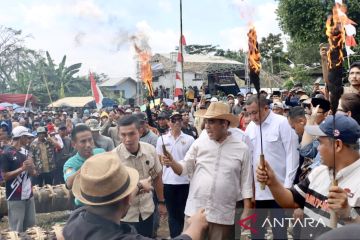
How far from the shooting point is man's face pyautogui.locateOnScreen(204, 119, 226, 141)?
15.5 feet

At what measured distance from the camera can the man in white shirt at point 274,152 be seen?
5137 millimetres

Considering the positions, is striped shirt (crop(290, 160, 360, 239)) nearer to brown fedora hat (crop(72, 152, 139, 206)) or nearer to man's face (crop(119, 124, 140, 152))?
brown fedora hat (crop(72, 152, 139, 206))

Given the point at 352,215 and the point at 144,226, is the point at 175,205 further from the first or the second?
the point at 352,215

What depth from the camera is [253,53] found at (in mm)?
3287

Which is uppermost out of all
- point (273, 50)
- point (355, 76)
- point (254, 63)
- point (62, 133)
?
point (273, 50)

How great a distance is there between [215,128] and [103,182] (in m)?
2.14

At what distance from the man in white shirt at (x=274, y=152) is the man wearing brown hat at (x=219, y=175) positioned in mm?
524

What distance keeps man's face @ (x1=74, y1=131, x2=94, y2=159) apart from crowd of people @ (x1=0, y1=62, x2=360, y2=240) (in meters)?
0.01

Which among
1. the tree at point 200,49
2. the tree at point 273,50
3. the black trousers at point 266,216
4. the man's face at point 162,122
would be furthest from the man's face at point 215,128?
the tree at point 200,49

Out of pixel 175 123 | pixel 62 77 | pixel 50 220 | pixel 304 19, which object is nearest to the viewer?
pixel 175 123

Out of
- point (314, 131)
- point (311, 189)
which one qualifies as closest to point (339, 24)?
point (314, 131)

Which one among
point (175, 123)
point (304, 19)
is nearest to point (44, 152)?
point (175, 123)

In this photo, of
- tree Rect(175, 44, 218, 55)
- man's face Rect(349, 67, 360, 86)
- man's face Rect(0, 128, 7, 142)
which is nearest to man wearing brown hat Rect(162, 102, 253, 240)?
man's face Rect(349, 67, 360, 86)

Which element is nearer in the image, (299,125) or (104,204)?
(104,204)
